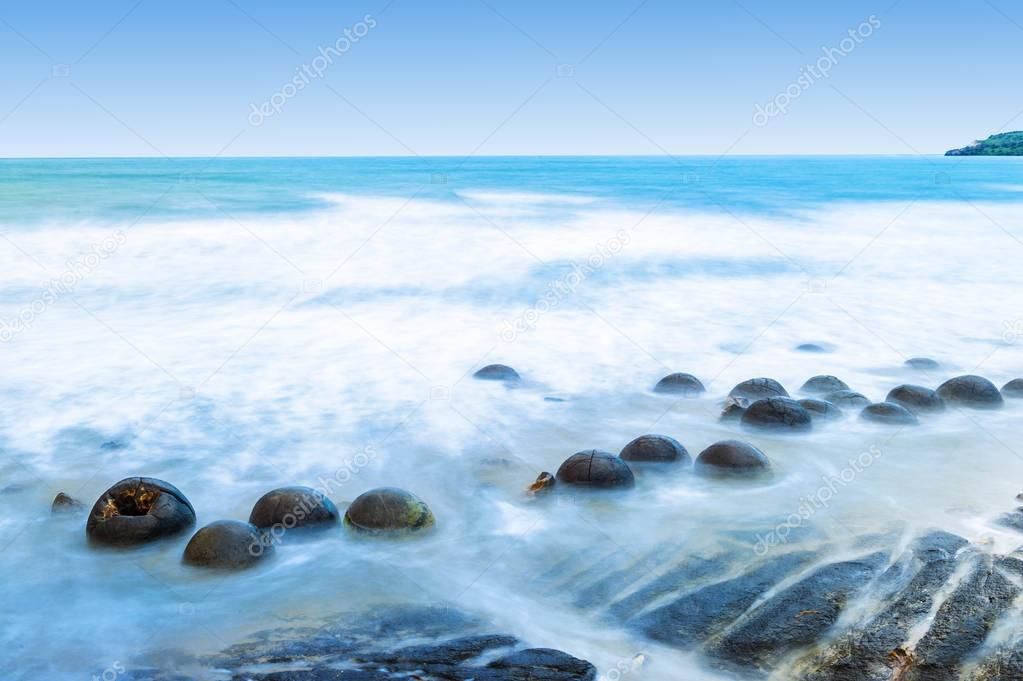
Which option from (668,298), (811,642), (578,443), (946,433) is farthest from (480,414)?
(668,298)

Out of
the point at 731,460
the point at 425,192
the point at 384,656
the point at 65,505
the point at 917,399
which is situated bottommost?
the point at 384,656

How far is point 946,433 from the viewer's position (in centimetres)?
611

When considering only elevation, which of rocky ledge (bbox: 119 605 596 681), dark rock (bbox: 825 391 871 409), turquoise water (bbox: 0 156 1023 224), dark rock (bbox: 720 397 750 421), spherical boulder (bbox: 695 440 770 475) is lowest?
rocky ledge (bbox: 119 605 596 681)

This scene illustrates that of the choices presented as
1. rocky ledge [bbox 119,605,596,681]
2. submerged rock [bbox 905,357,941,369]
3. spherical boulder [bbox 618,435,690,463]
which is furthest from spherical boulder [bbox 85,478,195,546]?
submerged rock [bbox 905,357,941,369]

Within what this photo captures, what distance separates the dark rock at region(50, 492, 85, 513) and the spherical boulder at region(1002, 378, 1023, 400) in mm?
6663

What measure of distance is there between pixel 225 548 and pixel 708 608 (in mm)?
2216

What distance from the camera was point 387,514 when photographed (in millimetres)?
4590

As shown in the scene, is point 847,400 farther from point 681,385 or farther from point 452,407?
point 452,407

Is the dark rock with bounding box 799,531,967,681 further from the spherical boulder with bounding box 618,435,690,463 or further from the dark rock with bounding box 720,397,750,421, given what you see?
the dark rock with bounding box 720,397,750,421

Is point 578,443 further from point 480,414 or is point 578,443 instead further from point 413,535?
point 413,535

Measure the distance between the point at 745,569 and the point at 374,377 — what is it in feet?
15.2

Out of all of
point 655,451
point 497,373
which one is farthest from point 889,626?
point 497,373
